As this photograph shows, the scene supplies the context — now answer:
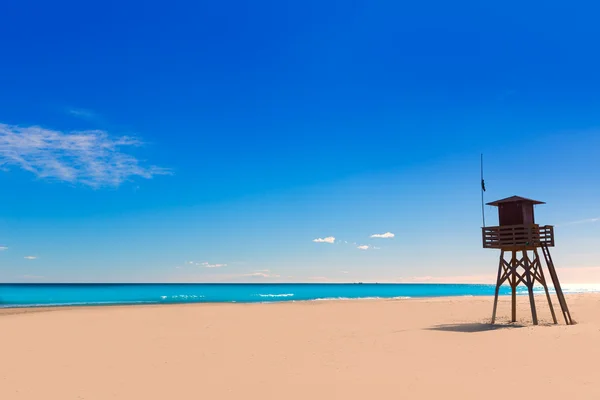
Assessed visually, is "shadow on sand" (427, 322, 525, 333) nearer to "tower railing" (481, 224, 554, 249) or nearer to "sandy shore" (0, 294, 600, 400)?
"sandy shore" (0, 294, 600, 400)

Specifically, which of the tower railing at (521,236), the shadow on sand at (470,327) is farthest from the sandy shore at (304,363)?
the tower railing at (521,236)

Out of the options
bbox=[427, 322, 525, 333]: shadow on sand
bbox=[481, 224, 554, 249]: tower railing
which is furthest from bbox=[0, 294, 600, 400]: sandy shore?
bbox=[481, 224, 554, 249]: tower railing

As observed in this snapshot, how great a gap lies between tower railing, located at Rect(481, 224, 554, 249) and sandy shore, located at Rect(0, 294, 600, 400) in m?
4.70

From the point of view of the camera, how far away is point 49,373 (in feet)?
51.1

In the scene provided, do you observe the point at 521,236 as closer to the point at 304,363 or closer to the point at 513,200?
the point at 513,200

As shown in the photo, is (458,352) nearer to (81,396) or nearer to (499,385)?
(499,385)

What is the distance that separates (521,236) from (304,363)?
16.3 m

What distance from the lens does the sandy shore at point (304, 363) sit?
41.5 feet

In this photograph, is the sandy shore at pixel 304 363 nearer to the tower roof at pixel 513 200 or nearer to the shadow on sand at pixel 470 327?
the shadow on sand at pixel 470 327

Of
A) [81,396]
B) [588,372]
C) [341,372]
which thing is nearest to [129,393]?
[81,396]

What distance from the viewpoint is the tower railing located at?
2577 cm

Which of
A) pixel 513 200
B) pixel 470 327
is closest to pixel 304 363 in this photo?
pixel 470 327

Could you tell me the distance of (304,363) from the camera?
1648cm

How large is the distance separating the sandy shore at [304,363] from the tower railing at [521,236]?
4.70 metres
